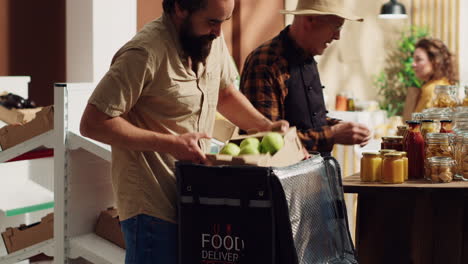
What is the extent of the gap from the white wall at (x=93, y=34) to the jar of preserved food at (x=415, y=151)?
2.74 metres

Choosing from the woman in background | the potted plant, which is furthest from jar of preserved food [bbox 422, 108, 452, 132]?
the potted plant

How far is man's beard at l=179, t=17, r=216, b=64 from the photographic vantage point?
2.29m

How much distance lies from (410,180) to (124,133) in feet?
4.30

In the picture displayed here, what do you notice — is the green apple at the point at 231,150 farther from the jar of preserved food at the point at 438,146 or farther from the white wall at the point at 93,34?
the white wall at the point at 93,34

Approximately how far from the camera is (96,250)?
10.4 feet

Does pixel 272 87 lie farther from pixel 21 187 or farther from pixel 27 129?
pixel 21 187

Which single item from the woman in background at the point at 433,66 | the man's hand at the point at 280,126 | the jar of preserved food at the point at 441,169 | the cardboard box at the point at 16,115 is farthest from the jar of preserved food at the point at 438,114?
the woman in background at the point at 433,66

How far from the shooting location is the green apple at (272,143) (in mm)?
2307

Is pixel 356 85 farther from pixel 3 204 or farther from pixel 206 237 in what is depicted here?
pixel 206 237

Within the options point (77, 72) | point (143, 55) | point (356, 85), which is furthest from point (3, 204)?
point (356, 85)

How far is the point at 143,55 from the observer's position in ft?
7.19

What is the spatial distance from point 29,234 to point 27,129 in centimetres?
52

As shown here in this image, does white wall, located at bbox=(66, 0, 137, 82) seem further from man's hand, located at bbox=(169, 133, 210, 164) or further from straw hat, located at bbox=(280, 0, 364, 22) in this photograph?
man's hand, located at bbox=(169, 133, 210, 164)

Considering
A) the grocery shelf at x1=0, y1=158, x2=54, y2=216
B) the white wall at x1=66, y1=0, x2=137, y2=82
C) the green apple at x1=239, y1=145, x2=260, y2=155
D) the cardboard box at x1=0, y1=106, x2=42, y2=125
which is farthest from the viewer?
the white wall at x1=66, y1=0, x2=137, y2=82
